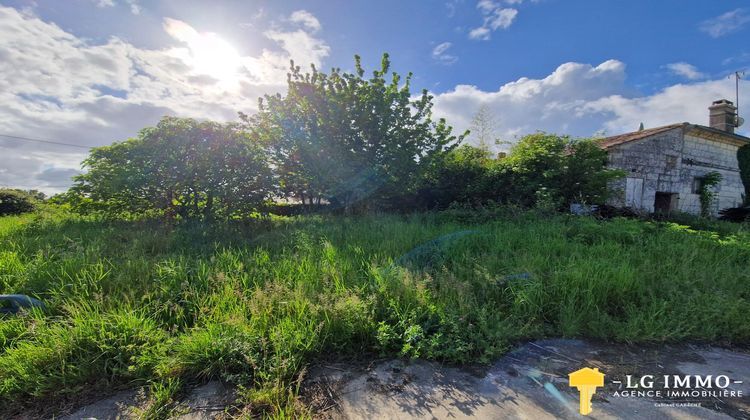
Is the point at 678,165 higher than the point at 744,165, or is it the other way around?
the point at 744,165

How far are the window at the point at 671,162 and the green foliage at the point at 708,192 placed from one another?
2464 millimetres

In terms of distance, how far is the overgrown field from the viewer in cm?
215

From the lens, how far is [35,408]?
1960 millimetres

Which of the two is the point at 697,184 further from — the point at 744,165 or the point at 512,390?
the point at 512,390

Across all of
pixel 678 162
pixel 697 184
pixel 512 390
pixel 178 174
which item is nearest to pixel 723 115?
pixel 697 184

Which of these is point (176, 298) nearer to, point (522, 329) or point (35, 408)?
point (35, 408)

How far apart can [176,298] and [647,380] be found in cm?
397

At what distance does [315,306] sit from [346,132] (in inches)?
228

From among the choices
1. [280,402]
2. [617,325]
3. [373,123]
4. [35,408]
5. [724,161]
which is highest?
[724,161]

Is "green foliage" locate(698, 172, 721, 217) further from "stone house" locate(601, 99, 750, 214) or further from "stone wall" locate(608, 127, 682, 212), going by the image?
"stone wall" locate(608, 127, 682, 212)

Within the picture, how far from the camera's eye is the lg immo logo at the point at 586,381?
6.35 feet

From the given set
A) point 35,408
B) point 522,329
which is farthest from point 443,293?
point 35,408

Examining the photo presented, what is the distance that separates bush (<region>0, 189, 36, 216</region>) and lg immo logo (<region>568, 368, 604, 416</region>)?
17201mm

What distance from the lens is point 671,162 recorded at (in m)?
13.6
